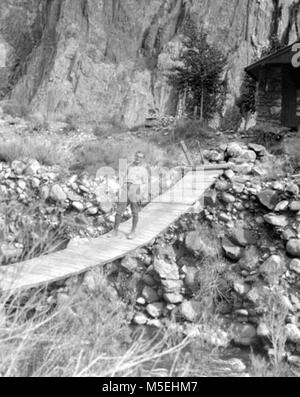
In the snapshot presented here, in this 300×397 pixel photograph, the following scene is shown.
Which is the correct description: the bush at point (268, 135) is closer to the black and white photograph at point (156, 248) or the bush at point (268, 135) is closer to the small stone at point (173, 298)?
the black and white photograph at point (156, 248)

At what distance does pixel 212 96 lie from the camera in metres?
22.5

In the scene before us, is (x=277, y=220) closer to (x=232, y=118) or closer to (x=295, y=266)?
(x=295, y=266)

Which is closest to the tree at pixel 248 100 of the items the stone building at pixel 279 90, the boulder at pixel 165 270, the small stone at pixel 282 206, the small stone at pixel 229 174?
the stone building at pixel 279 90

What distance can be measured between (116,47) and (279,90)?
22.7 m

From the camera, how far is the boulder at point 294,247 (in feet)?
26.1

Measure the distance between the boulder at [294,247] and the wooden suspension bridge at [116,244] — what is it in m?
2.02

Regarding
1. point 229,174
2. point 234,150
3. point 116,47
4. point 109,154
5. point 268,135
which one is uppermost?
point 116,47

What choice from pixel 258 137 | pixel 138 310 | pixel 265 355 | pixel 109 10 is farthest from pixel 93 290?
pixel 109 10

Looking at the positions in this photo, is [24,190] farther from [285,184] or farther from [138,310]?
[285,184]

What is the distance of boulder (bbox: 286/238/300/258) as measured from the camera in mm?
7957

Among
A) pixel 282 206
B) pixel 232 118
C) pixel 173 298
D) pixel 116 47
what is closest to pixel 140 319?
pixel 173 298

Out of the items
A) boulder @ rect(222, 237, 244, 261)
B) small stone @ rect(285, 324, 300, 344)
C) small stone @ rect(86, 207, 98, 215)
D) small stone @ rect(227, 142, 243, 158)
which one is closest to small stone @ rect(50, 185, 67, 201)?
small stone @ rect(86, 207, 98, 215)

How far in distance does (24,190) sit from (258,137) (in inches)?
275

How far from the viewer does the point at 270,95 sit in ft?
46.0
